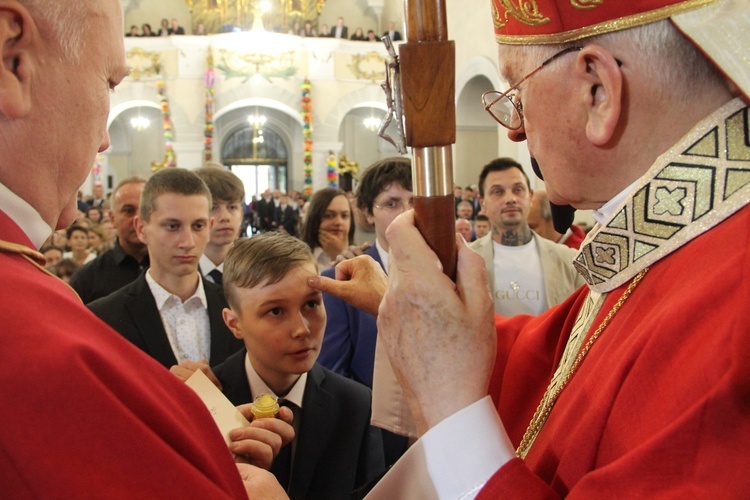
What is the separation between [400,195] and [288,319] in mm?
1189

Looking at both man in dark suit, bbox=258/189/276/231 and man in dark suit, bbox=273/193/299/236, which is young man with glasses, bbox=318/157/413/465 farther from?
man in dark suit, bbox=258/189/276/231

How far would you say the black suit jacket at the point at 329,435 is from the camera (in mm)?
1767

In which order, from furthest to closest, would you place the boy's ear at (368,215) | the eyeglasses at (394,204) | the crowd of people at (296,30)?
1. the crowd of people at (296,30)
2. the boy's ear at (368,215)
3. the eyeglasses at (394,204)

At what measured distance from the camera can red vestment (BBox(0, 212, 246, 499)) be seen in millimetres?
700

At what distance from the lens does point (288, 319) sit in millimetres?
1868

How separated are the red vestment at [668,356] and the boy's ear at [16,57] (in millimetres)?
800

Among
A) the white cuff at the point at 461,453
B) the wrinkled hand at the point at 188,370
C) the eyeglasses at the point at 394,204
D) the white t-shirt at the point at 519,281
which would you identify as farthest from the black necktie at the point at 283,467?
the white t-shirt at the point at 519,281

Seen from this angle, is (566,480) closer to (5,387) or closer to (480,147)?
(5,387)

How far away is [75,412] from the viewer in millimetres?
726

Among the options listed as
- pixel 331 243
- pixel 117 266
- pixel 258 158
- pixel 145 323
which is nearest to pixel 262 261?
pixel 145 323

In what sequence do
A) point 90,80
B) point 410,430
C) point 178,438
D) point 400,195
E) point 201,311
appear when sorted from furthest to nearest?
point 400,195 → point 201,311 → point 410,430 → point 90,80 → point 178,438

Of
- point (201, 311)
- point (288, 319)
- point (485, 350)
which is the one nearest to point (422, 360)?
point (485, 350)

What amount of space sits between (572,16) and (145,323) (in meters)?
1.86

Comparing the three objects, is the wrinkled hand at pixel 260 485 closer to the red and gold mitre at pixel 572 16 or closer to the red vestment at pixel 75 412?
the red vestment at pixel 75 412
